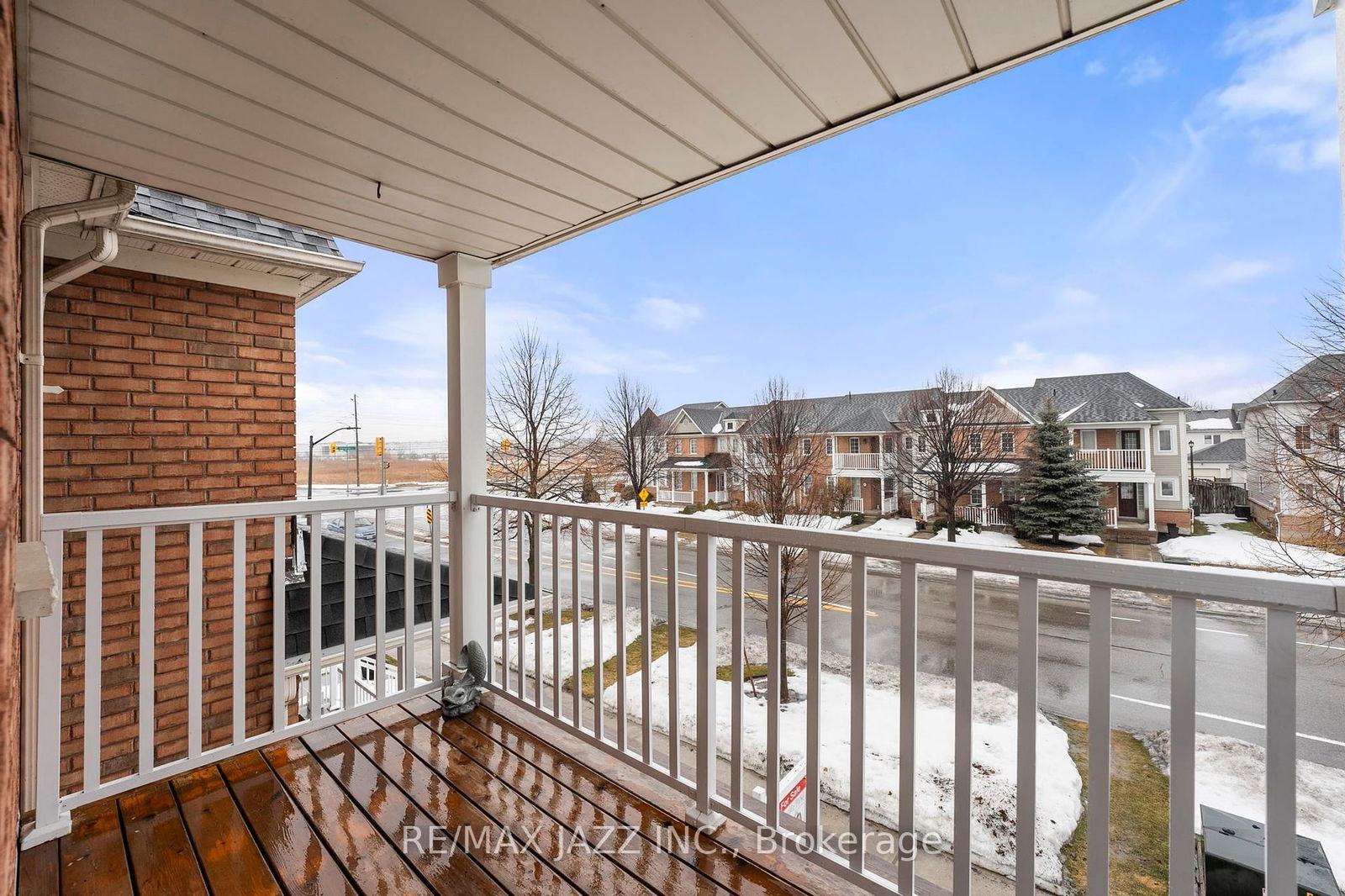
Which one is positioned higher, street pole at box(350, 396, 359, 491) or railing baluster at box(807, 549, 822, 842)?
street pole at box(350, 396, 359, 491)

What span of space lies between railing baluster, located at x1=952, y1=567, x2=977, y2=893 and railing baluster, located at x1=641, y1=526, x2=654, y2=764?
3.02 ft

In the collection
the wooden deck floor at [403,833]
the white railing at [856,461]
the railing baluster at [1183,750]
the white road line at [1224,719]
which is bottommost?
the wooden deck floor at [403,833]

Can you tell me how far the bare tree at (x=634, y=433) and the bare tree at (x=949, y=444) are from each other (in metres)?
2.13

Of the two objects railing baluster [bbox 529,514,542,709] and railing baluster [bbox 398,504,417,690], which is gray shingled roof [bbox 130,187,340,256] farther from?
railing baluster [bbox 529,514,542,709]

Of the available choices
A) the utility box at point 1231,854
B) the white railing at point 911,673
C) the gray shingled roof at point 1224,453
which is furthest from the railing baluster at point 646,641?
the gray shingled roof at point 1224,453

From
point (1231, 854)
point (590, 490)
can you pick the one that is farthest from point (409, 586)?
point (590, 490)

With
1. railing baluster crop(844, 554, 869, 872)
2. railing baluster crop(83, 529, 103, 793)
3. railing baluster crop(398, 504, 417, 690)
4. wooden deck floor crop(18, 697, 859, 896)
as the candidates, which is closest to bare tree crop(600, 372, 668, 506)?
railing baluster crop(398, 504, 417, 690)

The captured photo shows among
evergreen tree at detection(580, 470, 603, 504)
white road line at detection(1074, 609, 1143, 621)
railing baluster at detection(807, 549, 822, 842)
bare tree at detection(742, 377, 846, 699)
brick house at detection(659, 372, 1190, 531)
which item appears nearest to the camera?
white road line at detection(1074, 609, 1143, 621)

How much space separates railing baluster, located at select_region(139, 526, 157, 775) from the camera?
1.85 meters

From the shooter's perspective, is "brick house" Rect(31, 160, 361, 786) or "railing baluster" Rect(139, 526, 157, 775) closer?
"railing baluster" Rect(139, 526, 157, 775)

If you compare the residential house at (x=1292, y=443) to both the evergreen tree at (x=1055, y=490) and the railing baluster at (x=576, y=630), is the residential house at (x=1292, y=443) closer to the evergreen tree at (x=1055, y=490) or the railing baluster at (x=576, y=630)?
the evergreen tree at (x=1055, y=490)

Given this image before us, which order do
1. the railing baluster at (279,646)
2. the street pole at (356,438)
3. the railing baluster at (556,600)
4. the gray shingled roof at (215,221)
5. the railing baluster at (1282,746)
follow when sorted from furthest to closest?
the street pole at (356,438) → the gray shingled roof at (215,221) → the railing baluster at (556,600) → the railing baluster at (279,646) → the railing baluster at (1282,746)

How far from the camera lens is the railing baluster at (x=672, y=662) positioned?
70.3 inches

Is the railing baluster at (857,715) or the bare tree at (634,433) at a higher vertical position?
the bare tree at (634,433)
